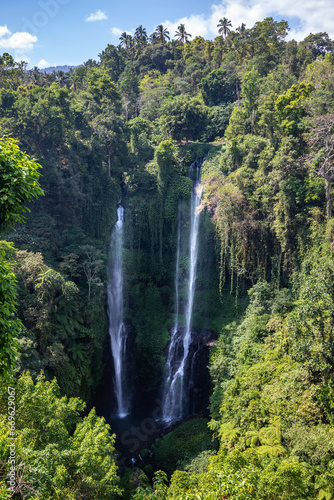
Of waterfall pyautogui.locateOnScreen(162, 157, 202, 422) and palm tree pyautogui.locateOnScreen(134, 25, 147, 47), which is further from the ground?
palm tree pyautogui.locateOnScreen(134, 25, 147, 47)

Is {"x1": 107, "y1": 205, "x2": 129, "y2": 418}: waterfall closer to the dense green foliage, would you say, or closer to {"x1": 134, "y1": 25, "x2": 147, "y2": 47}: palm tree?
the dense green foliage

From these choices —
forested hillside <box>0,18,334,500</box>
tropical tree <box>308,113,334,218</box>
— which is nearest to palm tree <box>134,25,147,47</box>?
forested hillside <box>0,18,334,500</box>

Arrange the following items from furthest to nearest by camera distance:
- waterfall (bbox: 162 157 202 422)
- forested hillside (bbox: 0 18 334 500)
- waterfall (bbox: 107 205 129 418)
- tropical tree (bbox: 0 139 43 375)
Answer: waterfall (bbox: 107 205 129 418)
waterfall (bbox: 162 157 202 422)
forested hillside (bbox: 0 18 334 500)
tropical tree (bbox: 0 139 43 375)

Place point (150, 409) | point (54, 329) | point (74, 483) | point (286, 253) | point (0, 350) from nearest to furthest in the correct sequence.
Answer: point (0, 350) → point (74, 483) → point (54, 329) → point (286, 253) → point (150, 409)

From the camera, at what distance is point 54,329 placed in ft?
58.3

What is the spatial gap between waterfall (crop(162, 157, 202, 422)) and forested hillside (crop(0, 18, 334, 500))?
0.58 meters

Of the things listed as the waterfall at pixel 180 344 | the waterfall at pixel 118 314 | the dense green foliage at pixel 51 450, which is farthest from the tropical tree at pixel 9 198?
the waterfall at pixel 118 314

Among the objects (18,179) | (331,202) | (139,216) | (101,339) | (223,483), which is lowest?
(223,483)

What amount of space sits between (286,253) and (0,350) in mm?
18155

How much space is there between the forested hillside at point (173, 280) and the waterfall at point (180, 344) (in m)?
0.58

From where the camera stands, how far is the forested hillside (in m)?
8.90

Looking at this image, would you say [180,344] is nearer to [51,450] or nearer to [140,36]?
[51,450]

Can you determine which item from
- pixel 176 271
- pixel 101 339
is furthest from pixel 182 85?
pixel 101 339

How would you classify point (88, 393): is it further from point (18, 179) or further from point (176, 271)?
point (18, 179)
